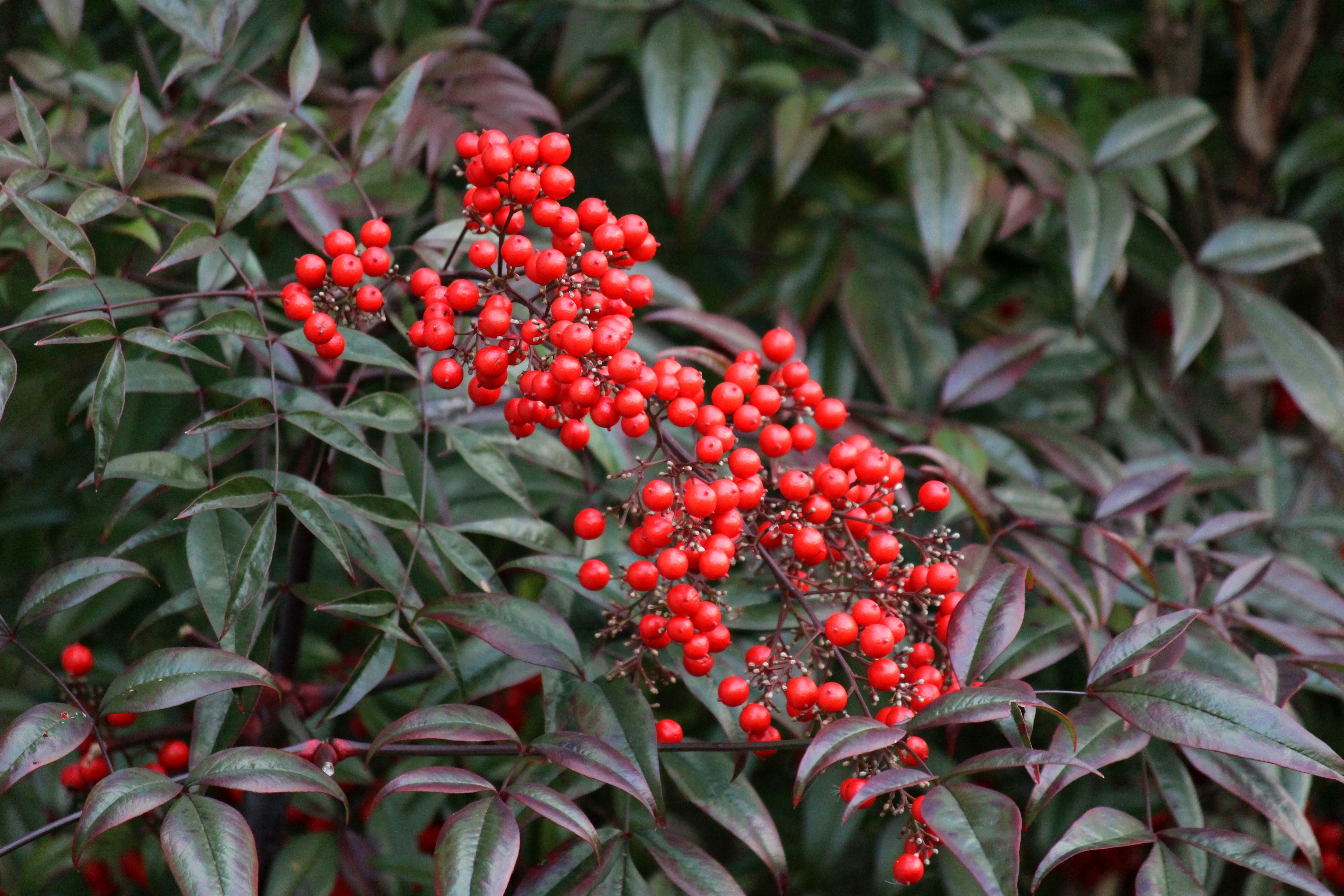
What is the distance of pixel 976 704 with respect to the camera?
671 millimetres

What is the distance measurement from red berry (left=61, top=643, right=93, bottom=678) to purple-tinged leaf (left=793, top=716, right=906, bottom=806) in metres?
0.72

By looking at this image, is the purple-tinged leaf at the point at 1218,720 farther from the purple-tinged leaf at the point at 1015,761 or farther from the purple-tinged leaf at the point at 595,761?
the purple-tinged leaf at the point at 595,761

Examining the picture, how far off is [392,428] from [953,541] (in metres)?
0.66

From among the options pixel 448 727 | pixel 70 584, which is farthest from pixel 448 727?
pixel 70 584

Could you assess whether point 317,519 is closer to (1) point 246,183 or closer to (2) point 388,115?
(1) point 246,183

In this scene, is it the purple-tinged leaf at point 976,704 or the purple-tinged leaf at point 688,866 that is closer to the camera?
the purple-tinged leaf at point 976,704

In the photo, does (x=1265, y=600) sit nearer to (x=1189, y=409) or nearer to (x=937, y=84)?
(x=1189, y=409)

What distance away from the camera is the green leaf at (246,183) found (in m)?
0.83

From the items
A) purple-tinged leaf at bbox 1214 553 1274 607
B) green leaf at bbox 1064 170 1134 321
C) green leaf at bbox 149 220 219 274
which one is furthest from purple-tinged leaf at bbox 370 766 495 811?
green leaf at bbox 1064 170 1134 321

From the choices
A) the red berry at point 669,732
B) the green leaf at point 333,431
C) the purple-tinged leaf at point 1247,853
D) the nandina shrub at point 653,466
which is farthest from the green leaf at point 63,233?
the purple-tinged leaf at point 1247,853

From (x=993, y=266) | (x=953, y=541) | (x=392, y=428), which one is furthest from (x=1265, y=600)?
(x=392, y=428)

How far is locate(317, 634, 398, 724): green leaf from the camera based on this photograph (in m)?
0.79

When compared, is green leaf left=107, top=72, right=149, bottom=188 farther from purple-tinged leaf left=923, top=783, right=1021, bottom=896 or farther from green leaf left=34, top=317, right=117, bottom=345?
purple-tinged leaf left=923, top=783, right=1021, bottom=896

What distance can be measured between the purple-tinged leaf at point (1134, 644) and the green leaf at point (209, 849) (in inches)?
22.9
